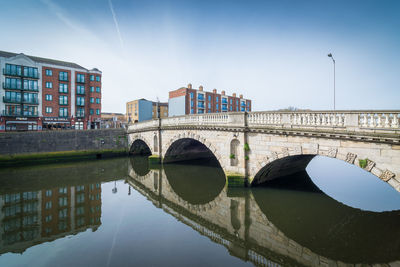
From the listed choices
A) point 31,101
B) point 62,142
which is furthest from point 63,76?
point 62,142

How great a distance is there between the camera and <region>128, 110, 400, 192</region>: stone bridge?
8.12m

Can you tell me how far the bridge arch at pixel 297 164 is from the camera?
8.28 m

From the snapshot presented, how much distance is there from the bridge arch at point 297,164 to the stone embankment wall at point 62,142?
23306 mm

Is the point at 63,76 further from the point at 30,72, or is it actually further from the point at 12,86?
the point at 12,86

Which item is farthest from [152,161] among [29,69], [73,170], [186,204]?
[29,69]

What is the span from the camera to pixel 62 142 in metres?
27.1

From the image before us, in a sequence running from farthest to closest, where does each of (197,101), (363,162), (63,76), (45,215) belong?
(197,101)
(63,76)
(45,215)
(363,162)

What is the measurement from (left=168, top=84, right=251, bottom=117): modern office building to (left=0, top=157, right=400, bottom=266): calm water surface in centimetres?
4122

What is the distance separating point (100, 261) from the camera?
270 inches

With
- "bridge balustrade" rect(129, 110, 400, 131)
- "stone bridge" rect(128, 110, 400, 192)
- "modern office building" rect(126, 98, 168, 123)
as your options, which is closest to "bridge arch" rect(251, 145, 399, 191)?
"stone bridge" rect(128, 110, 400, 192)

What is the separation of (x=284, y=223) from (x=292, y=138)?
4273mm

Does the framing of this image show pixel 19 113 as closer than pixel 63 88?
Yes

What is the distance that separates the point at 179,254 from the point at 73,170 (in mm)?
18483

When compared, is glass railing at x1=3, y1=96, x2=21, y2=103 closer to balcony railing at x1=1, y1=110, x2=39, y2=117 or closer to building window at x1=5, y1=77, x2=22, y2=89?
balcony railing at x1=1, y1=110, x2=39, y2=117
